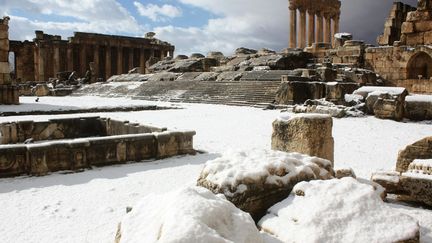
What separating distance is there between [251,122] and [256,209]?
773cm

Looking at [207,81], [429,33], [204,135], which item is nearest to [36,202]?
[204,135]

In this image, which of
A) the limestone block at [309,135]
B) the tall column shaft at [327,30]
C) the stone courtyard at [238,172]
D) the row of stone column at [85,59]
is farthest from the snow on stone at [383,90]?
the row of stone column at [85,59]

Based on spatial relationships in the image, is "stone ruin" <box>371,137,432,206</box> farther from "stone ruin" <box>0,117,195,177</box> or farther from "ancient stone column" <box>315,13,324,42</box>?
"ancient stone column" <box>315,13,324,42</box>

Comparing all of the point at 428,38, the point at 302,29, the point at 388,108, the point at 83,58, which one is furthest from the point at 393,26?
the point at 83,58

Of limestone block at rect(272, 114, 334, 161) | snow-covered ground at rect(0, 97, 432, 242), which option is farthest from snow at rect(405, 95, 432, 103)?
limestone block at rect(272, 114, 334, 161)

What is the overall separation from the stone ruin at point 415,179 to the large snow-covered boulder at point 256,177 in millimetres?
862

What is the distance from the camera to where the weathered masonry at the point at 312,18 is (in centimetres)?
3278

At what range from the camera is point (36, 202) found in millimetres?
3898

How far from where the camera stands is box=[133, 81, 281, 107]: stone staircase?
16688mm

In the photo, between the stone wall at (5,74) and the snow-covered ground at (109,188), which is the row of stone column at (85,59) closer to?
the stone wall at (5,74)

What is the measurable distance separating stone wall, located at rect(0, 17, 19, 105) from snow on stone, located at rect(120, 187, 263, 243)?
1716 centimetres

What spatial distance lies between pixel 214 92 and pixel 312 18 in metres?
19.0

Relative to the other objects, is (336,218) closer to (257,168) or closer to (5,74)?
(257,168)

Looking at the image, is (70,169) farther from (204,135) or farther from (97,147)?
(204,135)
